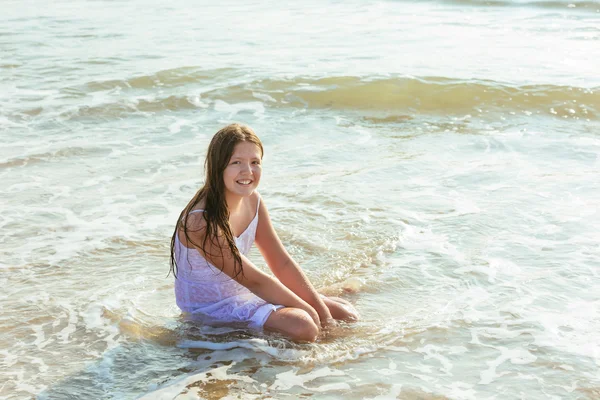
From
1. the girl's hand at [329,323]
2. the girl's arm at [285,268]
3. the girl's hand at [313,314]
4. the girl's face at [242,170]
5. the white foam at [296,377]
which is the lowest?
the white foam at [296,377]

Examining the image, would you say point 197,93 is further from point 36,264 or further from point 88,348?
point 88,348

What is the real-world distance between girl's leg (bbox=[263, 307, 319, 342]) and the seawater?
6 centimetres

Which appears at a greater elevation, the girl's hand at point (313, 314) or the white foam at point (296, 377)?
the girl's hand at point (313, 314)

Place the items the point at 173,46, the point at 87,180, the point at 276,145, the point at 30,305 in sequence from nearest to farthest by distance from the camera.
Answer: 1. the point at 30,305
2. the point at 87,180
3. the point at 276,145
4. the point at 173,46

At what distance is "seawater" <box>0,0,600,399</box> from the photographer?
13.5ft

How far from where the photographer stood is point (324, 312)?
14.8 feet

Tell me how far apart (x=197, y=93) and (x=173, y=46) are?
3.90 metres

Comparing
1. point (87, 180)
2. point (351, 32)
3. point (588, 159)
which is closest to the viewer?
point (87, 180)

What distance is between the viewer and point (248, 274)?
427cm

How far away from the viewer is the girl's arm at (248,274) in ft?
13.8

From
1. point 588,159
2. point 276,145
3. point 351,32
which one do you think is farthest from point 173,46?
point 588,159

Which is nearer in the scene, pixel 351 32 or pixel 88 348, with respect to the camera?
pixel 88 348

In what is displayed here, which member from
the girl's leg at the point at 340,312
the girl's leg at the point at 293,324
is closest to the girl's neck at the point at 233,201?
the girl's leg at the point at 293,324

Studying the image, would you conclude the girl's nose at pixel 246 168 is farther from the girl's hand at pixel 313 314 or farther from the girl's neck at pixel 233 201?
the girl's hand at pixel 313 314
